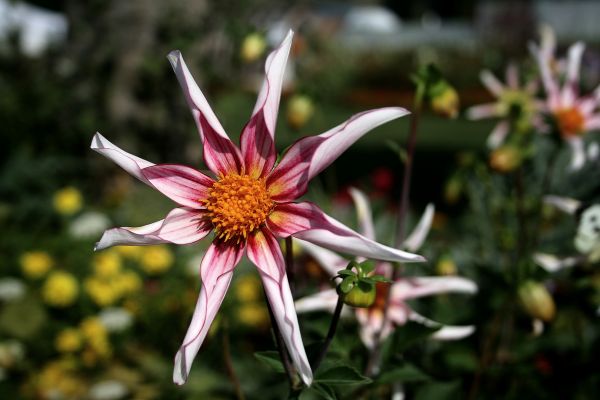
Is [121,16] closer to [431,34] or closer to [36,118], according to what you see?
[36,118]

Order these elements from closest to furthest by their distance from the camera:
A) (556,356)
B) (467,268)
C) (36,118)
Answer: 1. (556,356)
2. (467,268)
3. (36,118)

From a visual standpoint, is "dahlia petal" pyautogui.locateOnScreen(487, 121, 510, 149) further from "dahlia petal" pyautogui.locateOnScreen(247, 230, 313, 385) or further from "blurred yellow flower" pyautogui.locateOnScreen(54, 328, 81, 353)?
"blurred yellow flower" pyautogui.locateOnScreen(54, 328, 81, 353)

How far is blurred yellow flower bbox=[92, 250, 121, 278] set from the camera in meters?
2.96

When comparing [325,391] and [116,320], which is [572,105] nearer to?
[325,391]

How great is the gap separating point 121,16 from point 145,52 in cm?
27

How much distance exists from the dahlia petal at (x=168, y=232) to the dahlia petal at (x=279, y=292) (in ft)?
0.27

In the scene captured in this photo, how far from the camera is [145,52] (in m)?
4.54

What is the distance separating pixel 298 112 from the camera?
1.81 metres

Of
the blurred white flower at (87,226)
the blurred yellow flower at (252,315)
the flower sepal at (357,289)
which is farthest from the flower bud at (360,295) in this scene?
the blurred white flower at (87,226)

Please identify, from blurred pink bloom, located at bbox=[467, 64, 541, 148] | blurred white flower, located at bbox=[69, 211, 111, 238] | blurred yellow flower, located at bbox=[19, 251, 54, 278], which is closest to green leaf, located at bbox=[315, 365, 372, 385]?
blurred pink bloom, located at bbox=[467, 64, 541, 148]

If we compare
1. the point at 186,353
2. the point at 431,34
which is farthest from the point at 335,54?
the point at 186,353

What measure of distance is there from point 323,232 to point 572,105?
45.0 inches

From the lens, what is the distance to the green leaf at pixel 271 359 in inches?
39.4

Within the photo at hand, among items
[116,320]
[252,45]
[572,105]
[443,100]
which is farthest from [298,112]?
[116,320]
